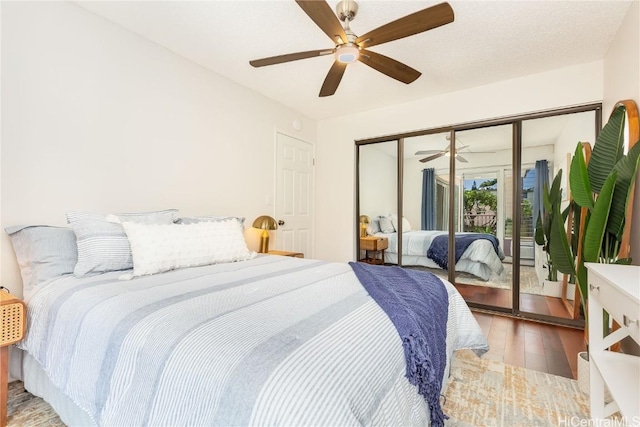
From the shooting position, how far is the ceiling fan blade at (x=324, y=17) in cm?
153

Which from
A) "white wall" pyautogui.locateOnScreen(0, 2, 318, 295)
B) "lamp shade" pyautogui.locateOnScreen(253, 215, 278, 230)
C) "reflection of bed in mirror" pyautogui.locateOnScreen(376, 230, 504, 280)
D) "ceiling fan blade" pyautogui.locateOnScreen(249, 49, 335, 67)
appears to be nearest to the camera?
"white wall" pyautogui.locateOnScreen(0, 2, 318, 295)

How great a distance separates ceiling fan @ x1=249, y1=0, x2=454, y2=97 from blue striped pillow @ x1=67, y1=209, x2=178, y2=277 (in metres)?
1.45

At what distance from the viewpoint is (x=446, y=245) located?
3.56 m

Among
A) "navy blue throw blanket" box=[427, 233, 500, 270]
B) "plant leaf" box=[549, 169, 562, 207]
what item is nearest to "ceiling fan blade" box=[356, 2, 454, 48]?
"plant leaf" box=[549, 169, 562, 207]

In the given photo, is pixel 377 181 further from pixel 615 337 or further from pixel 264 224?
pixel 615 337

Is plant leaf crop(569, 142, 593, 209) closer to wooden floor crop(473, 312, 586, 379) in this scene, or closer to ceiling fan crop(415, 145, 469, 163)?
wooden floor crop(473, 312, 586, 379)

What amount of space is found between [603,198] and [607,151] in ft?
1.45

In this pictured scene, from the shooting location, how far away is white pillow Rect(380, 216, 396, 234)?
4.00 meters

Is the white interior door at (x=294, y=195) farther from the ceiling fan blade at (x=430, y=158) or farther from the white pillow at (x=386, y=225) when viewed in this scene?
the ceiling fan blade at (x=430, y=158)

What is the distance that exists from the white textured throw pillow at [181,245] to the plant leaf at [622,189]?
2334 mm

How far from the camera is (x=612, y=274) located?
1354mm

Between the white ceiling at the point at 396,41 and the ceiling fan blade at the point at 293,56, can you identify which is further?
the white ceiling at the point at 396,41

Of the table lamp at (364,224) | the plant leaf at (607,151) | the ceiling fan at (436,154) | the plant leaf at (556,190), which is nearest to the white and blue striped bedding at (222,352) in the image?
the plant leaf at (556,190)

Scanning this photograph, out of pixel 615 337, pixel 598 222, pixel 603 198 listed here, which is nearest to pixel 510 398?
pixel 615 337
